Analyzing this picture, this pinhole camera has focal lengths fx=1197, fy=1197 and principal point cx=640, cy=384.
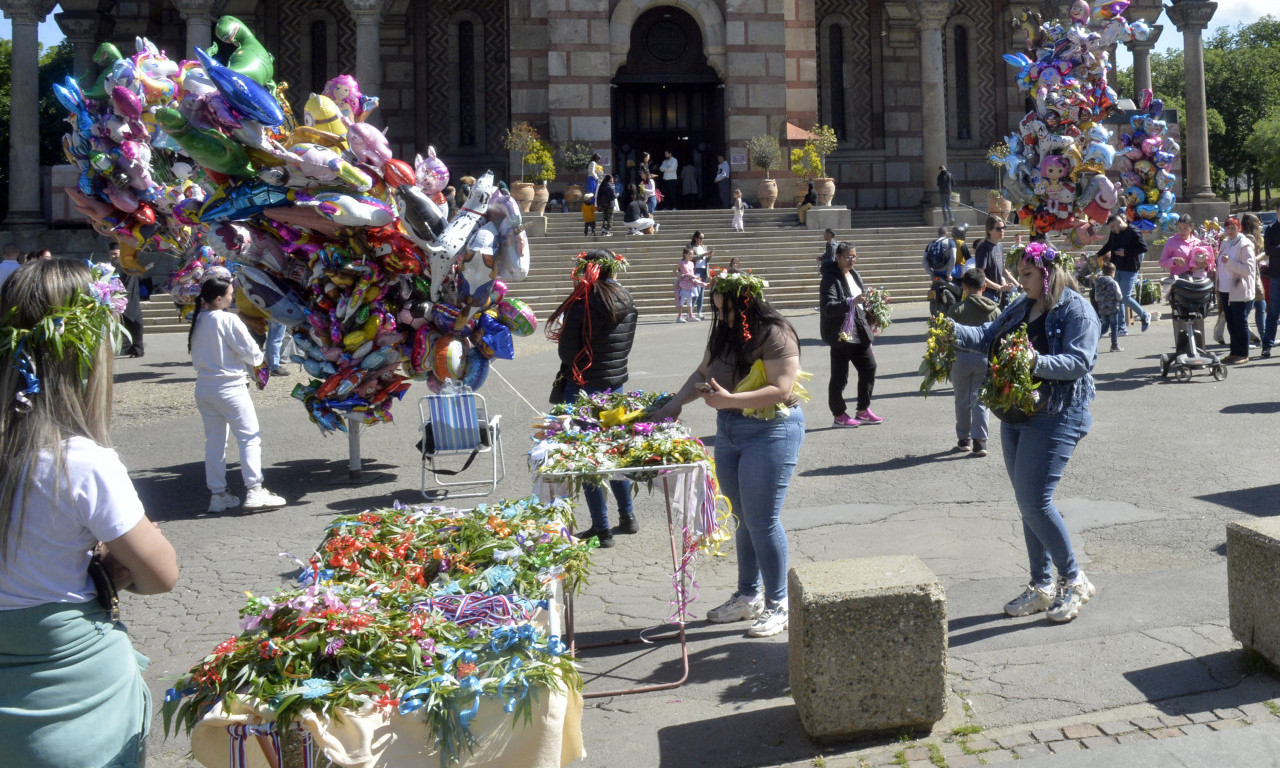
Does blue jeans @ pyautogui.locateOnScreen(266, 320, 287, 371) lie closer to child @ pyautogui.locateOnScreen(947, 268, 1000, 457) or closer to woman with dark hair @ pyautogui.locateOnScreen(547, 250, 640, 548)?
woman with dark hair @ pyautogui.locateOnScreen(547, 250, 640, 548)

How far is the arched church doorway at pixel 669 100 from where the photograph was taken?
33.9 m

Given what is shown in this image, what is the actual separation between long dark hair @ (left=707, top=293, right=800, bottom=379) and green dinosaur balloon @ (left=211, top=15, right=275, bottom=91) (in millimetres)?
5409

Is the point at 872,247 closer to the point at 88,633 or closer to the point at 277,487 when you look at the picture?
the point at 277,487

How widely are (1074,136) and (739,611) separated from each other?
43.4 feet

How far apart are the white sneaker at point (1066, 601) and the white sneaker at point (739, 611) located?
4.85 ft

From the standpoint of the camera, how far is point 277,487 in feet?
33.3

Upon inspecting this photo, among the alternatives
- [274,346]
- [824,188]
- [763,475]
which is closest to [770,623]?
[763,475]

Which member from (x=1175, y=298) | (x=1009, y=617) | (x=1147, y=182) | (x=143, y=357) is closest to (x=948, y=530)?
(x=1009, y=617)

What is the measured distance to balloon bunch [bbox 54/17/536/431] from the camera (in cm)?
897

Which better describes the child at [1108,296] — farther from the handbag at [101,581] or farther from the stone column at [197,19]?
the stone column at [197,19]

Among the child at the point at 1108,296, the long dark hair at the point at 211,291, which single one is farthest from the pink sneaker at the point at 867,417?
the long dark hair at the point at 211,291

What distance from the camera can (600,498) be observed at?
7.87 meters

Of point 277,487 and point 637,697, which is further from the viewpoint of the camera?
point 277,487

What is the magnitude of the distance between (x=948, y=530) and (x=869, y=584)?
339 centimetres
